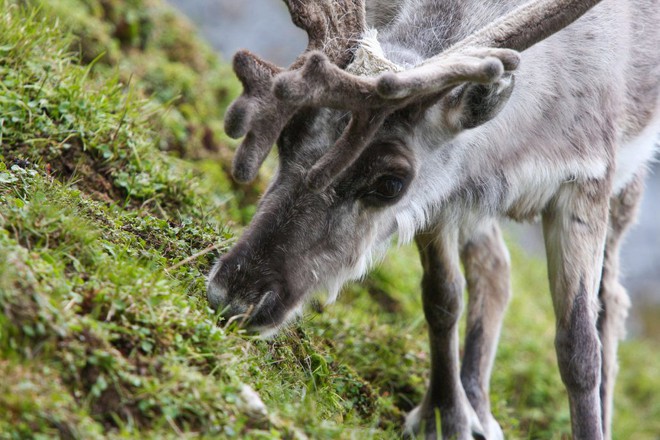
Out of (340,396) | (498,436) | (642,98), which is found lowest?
(498,436)

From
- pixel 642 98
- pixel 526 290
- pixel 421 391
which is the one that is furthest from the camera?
pixel 526 290

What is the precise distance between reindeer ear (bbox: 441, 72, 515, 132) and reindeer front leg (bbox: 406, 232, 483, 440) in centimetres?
121

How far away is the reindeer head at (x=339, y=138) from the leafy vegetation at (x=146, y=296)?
14.4 inches

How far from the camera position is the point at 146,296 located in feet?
12.8

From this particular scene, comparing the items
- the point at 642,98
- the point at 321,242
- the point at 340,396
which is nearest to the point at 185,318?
the point at 321,242

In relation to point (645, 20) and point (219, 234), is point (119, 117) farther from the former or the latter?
point (645, 20)

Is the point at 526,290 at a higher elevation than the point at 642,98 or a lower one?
lower

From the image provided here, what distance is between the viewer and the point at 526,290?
10922mm

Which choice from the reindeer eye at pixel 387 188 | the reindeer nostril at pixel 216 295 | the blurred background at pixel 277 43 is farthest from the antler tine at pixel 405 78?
the blurred background at pixel 277 43

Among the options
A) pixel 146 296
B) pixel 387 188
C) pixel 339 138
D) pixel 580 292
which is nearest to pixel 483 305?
pixel 580 292

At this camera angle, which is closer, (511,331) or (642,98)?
(642,98)

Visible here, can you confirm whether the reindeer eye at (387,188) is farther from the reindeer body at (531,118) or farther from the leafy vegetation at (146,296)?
the leafy vegetation at (146,296)

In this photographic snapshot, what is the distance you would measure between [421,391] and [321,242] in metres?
2.06

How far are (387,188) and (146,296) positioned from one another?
1475mm
